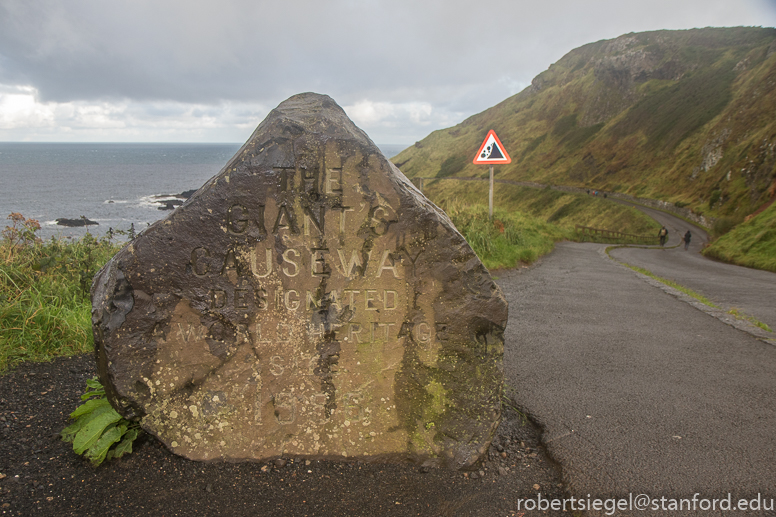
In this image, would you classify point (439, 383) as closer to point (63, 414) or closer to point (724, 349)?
point (63, 414)

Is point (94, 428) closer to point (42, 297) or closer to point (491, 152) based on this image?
point (42, 297)

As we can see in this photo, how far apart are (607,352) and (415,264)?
128 inches

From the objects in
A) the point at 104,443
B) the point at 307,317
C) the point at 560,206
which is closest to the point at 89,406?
the point at 104,443

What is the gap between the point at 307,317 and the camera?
2.96 metres

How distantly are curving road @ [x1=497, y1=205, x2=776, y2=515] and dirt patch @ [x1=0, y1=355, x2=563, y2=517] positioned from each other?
400mm

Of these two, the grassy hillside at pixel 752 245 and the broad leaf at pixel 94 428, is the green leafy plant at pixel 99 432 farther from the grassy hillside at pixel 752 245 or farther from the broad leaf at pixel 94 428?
the grassy hillside at pixel 752 245

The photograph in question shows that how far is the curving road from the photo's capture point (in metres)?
2.85

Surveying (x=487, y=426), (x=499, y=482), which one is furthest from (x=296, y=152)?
(x=499, y=482)

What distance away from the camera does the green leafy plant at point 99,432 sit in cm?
278

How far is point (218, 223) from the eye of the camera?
284cm

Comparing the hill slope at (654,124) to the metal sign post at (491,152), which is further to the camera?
the hill slope at (654,124)

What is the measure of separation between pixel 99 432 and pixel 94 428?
0.06m

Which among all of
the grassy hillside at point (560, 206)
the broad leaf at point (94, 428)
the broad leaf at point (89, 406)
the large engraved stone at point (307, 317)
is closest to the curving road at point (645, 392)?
the large engraved stone at point (307, 317)

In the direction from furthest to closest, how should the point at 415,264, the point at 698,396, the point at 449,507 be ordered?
the point at 698,396, the point at 415,264, the point at 449,507
